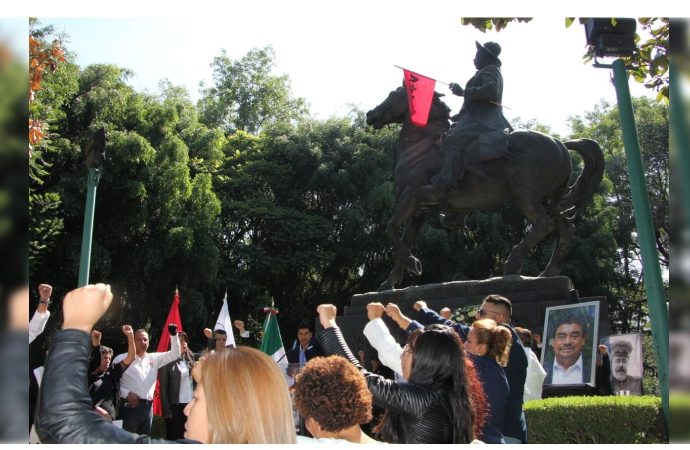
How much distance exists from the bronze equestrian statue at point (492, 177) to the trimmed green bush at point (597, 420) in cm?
373

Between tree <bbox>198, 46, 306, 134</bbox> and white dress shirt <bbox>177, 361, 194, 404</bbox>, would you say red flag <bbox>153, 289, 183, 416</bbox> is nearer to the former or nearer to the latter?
white dress shirt <bbox>177, 361, 194, 404</bbox>

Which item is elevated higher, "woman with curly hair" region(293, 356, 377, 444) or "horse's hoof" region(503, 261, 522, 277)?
"horse's hoof" region(503, 261, 522, 277)

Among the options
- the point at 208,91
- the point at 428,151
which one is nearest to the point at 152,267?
the point at 428,151

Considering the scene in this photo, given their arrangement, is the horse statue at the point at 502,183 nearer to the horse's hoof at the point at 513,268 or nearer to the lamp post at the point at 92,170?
the horse's hoof at the point at 513,268

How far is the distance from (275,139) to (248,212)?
12.9ft

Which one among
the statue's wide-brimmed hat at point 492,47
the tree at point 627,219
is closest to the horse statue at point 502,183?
the statue's wide-brimmed hat at point 492,47

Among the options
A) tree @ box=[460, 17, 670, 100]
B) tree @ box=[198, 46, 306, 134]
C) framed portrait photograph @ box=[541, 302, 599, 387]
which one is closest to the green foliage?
tree @ box=[460, 17, 670, 100]

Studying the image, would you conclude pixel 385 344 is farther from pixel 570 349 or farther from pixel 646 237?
pixel 570 349

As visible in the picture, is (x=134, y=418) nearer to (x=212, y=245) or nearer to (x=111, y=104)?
(x=212, y=245)

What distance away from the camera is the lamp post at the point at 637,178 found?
187 inches

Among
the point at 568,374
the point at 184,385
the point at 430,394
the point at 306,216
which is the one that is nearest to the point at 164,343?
the point at 184,385

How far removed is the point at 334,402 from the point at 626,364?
7.56 m

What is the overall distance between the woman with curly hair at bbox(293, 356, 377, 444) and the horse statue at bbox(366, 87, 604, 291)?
25.1 feet

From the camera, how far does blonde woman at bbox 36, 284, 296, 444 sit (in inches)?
60.2
